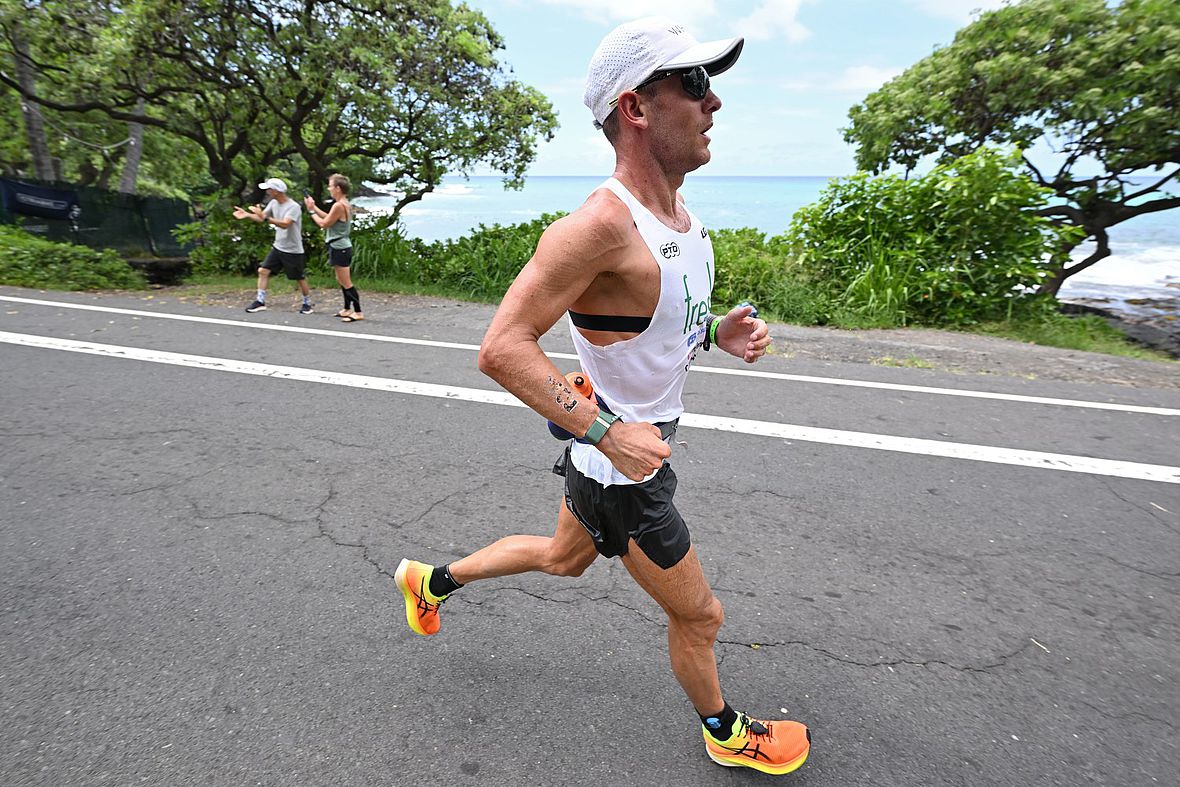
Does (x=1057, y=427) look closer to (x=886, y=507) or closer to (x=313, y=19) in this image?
(x=886, y=507)

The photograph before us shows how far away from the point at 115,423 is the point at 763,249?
29.1ft

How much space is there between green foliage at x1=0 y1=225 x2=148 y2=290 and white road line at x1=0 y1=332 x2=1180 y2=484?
4.46m

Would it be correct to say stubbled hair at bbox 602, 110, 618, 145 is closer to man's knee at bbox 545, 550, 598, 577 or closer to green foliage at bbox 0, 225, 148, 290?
man's knee at bbox 545, 550, 598, 577

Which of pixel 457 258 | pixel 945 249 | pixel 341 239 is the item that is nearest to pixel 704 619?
pixel 341 239

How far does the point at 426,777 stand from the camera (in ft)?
6.45

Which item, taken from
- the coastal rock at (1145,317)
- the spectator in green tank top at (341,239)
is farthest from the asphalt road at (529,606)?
the coastal rock at (1145,317)

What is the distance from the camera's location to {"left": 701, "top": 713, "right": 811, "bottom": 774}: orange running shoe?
78.4 inches

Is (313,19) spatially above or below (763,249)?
above

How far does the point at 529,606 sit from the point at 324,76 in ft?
36.2

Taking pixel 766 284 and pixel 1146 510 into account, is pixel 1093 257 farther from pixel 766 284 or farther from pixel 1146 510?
pixel 1146 510

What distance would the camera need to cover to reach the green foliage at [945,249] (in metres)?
8.86

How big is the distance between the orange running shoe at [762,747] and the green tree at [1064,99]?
9.22 meters

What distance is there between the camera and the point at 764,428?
4.79 m

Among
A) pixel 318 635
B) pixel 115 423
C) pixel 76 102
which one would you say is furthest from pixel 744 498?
pixel 76 102
